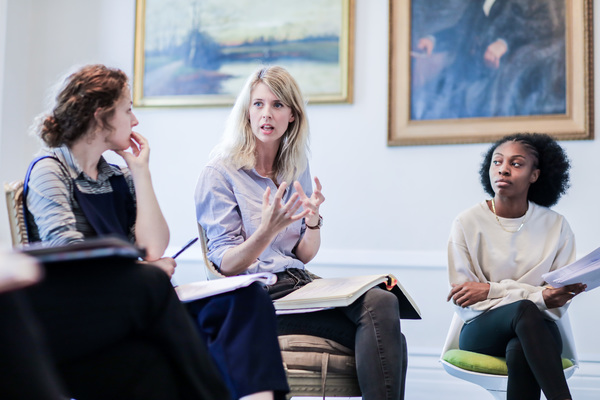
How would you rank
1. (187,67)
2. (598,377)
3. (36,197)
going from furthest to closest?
(187,67) < (598,377) < (36,197)

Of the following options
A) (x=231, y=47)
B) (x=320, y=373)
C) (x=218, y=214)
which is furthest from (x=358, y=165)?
(x=320, y=373)

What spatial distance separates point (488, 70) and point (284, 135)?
1.34 metres

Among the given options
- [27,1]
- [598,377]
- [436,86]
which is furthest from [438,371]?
[27,1]

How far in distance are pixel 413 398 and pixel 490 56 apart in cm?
165

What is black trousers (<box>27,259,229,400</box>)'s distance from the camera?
1.15 meters

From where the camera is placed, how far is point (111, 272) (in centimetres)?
119

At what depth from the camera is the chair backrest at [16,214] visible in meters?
1.68

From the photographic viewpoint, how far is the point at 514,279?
2453 millimetres

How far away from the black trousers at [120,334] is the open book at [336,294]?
64 centimetres

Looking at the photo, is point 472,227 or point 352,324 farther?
point 472,227

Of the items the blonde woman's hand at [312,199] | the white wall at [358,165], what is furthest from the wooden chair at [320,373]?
the white wall at [358,165]

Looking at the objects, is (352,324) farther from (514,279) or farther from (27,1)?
(27,1)

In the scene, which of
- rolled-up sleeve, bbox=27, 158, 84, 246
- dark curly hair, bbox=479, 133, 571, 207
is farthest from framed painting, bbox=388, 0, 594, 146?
rolled-up sleeve, bbox=27, 158, 84, 246

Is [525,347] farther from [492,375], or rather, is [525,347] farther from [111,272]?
[111,272]
